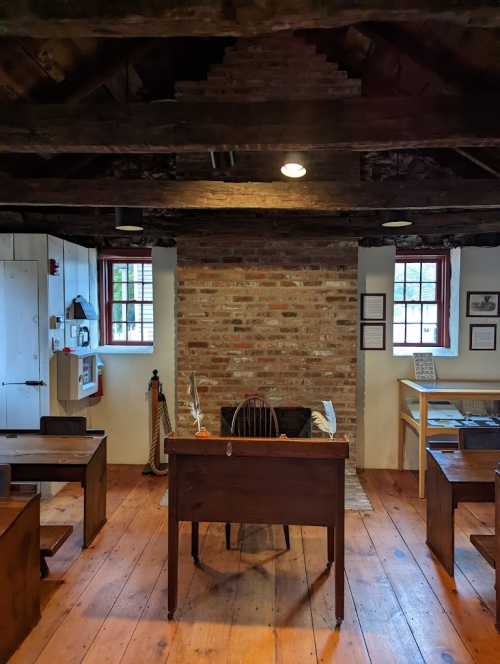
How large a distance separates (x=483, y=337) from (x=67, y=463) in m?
4.53

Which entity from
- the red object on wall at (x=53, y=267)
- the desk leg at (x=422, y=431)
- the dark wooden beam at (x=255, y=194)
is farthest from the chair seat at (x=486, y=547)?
the red object on wall at (x=53, y=267)

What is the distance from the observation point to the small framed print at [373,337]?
5211 millimetres

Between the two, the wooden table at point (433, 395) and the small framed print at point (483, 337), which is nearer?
the wooden table at point (433, 395)

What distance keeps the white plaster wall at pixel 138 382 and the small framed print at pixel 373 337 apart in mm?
2208

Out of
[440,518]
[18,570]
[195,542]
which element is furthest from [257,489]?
[440,518]

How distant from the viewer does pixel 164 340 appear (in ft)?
17.3

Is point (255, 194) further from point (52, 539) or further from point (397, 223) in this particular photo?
point (52, 539)

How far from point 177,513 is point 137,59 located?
12.4 feet

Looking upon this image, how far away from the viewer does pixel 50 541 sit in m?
2.84

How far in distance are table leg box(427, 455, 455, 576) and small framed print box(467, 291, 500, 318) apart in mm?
2465

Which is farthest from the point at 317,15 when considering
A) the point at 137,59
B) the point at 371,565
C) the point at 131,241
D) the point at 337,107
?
the point at 131,241

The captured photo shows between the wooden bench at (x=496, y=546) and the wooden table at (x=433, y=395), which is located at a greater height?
the wooden table at (x=433, y=395)

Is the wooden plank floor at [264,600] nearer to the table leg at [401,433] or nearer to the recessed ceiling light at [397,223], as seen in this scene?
the table leg at [401,433]

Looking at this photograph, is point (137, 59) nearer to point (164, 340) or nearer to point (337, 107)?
point (337, 107)
